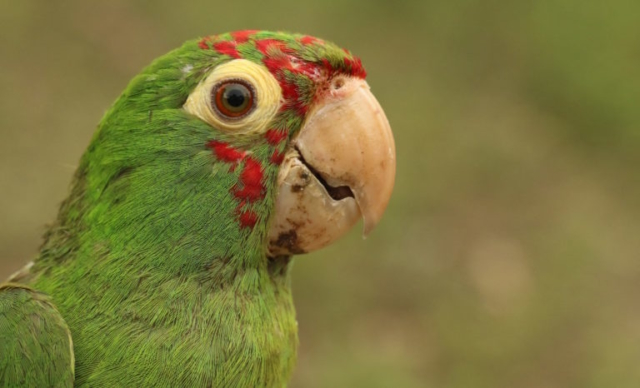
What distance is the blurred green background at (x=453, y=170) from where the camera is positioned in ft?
16.1

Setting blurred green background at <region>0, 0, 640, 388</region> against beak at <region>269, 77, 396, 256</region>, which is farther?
blurred green background at <region>0, 0, 640, 388</region>

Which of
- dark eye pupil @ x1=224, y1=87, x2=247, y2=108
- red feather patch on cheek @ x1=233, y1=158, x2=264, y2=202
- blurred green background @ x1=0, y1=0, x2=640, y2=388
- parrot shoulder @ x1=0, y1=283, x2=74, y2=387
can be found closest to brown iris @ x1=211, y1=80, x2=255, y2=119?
dark eye pupil @ x1=224, y1=87, x2=247, y2=108

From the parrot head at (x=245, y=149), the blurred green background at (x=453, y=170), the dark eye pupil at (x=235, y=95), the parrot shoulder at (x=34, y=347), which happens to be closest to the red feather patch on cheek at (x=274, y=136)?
the parrot head at (x=245, y=149)

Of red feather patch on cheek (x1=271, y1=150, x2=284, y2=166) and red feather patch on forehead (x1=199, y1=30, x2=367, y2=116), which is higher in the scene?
red feather patch on forehead (x1=199, y1=30, x2=367, y2=116)

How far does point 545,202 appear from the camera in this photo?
20.4 feet

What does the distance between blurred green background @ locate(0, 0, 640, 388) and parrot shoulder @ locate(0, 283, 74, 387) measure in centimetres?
255

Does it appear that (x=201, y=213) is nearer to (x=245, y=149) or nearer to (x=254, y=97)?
(x=245, y=149)

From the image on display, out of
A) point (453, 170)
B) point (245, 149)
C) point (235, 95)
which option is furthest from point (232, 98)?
point (453, 170)

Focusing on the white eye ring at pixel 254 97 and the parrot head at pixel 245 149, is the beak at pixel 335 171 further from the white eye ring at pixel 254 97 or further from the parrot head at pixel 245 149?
the white eye ring at pixel 254 97

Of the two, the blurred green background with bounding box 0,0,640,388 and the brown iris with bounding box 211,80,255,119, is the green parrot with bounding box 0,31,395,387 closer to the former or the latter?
the brown iris with bounding box 211,80,255,119

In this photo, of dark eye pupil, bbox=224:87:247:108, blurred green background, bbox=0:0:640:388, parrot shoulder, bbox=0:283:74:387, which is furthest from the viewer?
blurred green background, bbox=0:0:640:388

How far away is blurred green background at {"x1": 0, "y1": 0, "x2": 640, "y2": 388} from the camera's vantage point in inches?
193

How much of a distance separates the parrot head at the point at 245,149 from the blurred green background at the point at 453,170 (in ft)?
→ 8.50

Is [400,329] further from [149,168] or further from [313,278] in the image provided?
[149,168]
